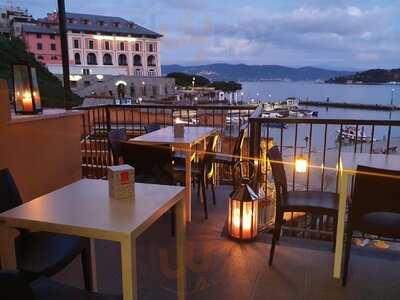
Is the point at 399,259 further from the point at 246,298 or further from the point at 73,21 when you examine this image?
the point at 73,21

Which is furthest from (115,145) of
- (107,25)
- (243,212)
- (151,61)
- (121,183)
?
(107,25)

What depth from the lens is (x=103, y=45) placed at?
47750 millimetres

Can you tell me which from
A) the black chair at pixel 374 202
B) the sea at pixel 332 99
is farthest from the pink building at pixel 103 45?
the black chair at pixel 374 202

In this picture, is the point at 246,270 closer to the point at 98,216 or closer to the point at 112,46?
the point at 98,216

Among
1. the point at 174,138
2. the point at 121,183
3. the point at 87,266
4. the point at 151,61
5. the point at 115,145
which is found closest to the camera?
the point at 121,183

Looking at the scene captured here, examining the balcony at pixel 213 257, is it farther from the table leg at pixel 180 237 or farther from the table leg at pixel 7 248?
the table leg at pixel 7 248

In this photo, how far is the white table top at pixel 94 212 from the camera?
1.32 m

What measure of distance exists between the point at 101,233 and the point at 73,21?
54.0m

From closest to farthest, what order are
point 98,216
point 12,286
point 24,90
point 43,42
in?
1. point 12,286
2. point 98,216
3. point 24,90
4. point 43,42

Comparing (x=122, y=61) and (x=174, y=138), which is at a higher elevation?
(x=122, y=61)

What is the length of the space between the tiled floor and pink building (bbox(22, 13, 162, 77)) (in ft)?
147

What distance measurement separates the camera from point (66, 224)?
4.42ft

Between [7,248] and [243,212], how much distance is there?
195 cm

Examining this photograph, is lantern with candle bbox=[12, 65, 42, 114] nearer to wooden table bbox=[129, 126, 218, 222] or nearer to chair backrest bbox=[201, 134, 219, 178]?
wooden table bbox=[129, 126, 218, 222]
